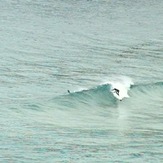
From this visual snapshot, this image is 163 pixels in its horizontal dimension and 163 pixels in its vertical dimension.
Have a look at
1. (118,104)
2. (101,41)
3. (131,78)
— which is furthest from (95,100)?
(101,41)

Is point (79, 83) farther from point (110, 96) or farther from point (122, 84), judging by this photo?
point (110, 96)

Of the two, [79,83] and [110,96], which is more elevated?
[79,83]

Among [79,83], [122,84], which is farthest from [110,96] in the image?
[79,83]

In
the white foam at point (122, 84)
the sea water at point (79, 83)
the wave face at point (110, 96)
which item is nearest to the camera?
the sea water at point (79, 83)

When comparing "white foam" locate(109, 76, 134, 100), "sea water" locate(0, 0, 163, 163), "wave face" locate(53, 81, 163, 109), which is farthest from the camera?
"white foam" locate(109, 76, 134, 100)

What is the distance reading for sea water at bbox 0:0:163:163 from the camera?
3030 cm

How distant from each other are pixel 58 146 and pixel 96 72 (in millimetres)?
12928

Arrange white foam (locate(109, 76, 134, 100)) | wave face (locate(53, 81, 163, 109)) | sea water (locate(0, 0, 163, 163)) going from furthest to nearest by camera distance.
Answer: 1. white foam (locate(109, 76, 134, 100))
2. wave face (locate(53, 81, 163, 109))
3. sea water (locate(0, 0, 163, 163))

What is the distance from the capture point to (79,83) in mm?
40125

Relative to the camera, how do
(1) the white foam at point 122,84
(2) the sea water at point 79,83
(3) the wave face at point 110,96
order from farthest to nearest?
1. (1) the white foam at point 122,84
2. (3) the wave face at point 110,96
3. (2) the sea water at point 79,83

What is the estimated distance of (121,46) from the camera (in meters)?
49.4

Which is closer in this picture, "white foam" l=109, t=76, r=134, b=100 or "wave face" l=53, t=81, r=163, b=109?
"wave face" l=53, t=81, r=163, b=109

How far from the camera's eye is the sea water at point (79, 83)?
3030 centimetres

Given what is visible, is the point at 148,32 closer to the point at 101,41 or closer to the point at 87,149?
the point at 101,41
